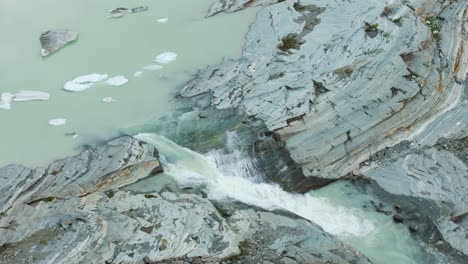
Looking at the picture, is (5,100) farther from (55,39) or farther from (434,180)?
(434,180)

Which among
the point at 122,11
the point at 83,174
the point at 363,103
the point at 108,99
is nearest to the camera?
the point at 83,174

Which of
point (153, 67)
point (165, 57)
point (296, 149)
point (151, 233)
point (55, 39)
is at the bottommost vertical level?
point (151, 233)

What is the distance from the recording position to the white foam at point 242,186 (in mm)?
10227

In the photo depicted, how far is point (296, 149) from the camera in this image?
10977 millimetres

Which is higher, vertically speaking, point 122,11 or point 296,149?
point 122,11

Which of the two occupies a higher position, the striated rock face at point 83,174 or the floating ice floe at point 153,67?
the floating ice floe at point 153,67

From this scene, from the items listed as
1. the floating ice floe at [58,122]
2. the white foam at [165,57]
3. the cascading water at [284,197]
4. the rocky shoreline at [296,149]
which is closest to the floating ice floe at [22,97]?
the floating ice floe at [58,122]

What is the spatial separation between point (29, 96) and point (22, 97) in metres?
0.15

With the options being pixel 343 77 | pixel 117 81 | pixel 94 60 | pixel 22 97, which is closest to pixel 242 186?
pixel 343 77

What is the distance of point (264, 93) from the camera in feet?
38.4

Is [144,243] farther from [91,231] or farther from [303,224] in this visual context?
[303,224]

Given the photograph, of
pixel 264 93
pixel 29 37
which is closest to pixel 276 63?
pixel 264 93

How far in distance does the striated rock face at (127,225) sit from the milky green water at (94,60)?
3.62 ft

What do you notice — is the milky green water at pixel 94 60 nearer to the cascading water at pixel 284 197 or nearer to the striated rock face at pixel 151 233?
the cascading water at pixel 284 197
